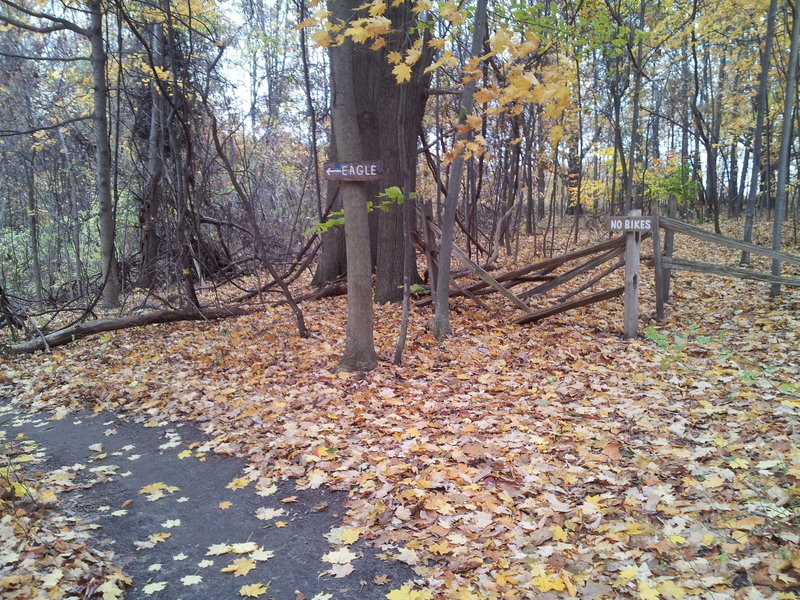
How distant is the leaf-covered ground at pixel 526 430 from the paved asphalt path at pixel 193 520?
0.21 m

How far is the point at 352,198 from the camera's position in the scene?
5.73 m

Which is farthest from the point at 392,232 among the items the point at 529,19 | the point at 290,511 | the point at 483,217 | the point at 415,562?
the point at 483,217

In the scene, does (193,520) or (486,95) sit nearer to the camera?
(193,520)

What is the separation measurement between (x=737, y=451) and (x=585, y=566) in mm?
1689

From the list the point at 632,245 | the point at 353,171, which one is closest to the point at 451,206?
the point at 353,171

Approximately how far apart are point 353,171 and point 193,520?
12.0 ft

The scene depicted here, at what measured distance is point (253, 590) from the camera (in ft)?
9.18

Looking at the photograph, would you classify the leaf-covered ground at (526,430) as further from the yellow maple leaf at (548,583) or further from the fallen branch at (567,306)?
the fallen branch at (567,306)

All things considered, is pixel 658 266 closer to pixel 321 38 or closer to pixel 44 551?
pixel 321 38

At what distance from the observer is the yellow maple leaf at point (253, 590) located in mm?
2771

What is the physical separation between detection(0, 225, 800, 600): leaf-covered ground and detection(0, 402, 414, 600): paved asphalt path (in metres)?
0.21

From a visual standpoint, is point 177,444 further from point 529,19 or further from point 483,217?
point 483,217

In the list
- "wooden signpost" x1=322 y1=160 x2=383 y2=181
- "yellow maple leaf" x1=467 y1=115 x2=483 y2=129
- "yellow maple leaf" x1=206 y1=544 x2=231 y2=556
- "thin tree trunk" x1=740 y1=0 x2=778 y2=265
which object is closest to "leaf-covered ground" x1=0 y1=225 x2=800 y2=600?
"yellow maple leaf" x1=206 y1=544 x2=231 y2=556

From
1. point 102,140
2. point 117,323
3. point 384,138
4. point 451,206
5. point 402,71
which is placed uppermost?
point 102,140
